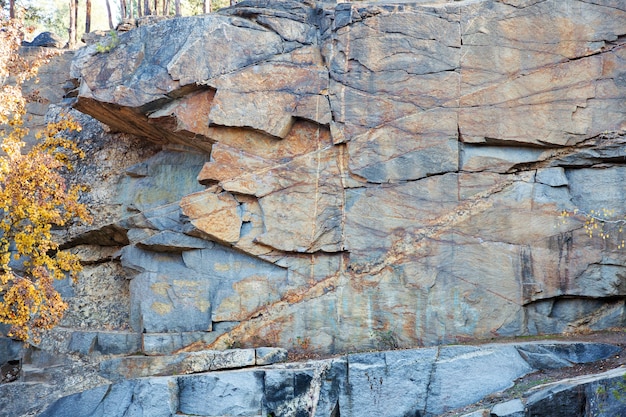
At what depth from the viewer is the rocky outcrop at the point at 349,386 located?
14078mm

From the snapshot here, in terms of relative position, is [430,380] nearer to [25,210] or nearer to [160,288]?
[160,288]

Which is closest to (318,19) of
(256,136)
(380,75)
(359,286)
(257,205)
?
(380,75)

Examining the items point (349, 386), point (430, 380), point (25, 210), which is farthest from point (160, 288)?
point (430, 380)

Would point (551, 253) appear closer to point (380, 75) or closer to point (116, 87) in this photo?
point (380, 75)

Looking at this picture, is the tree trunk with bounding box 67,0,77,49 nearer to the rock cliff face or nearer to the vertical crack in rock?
the rock cliff face

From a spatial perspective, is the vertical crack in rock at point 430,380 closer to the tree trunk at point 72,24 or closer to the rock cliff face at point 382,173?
the rock cliff face at point 382,173

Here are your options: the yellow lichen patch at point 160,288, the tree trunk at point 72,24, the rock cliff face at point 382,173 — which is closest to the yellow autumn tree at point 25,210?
the yellow lichen patch at point 160,288

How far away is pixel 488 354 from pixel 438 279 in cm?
225

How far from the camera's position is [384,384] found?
14305 mm

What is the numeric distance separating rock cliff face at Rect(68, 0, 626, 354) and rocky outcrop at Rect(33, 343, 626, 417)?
4.61 feet

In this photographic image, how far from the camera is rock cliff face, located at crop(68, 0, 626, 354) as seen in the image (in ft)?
52.0

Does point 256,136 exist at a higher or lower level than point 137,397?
higher

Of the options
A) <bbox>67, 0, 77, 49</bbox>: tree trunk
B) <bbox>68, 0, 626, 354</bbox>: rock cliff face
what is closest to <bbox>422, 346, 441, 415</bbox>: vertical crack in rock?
<bbox>68, 0, 626, 354</bbox>: rock cliff face

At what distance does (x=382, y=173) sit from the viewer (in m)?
16.3
